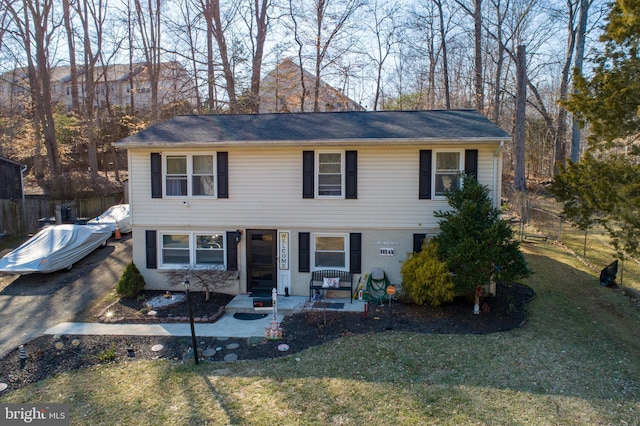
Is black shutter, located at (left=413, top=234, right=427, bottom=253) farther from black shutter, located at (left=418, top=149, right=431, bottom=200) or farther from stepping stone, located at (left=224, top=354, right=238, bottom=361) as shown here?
stepping stone, located at (left=224, top=354, right=238, bottom=361)

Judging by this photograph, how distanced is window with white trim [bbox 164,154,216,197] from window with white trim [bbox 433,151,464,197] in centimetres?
608

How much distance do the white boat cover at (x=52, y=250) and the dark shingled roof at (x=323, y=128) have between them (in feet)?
15.8

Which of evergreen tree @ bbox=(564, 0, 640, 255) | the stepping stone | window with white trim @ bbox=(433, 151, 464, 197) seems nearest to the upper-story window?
window with white trim @ bbox=(433, 151, 464, 197)

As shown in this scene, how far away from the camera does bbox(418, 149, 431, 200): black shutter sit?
10.5 m

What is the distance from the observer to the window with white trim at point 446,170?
10.5 metres

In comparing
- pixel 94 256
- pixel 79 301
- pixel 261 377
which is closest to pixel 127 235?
pixel 94 256

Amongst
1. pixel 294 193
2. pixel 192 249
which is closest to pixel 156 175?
pixel 192 249

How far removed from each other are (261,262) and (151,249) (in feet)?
10.5

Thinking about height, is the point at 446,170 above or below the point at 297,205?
above

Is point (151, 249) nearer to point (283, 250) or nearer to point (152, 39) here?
point (283, 250)

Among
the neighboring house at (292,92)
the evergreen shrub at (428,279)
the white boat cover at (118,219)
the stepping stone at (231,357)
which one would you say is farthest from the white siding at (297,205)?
the neighboring house at (292,92)

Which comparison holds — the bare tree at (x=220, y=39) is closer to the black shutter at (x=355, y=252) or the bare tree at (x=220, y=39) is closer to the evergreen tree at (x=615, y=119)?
the black shutter at (x=355, y=252)

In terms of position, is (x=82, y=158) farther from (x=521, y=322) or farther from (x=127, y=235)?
(x=521, y=322)

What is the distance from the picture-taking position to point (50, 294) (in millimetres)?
11547
